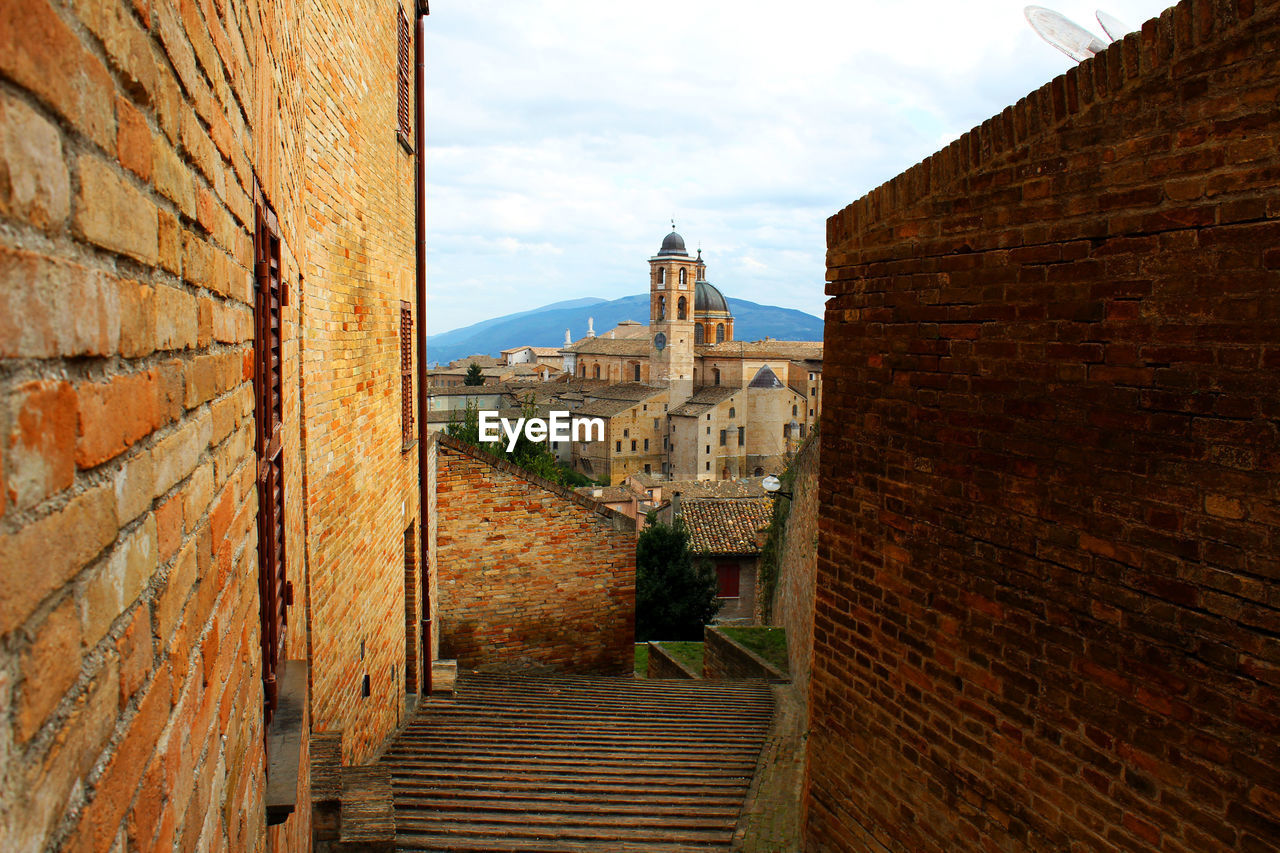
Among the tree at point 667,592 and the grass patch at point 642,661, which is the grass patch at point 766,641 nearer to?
the grass patch at point 642,661

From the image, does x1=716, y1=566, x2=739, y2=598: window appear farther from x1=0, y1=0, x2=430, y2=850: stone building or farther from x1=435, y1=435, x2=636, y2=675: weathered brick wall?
x1=0, y1=0, x2=430, y2=850: stone building

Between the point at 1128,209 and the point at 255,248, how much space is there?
280cm

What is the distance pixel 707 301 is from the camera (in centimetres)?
7338

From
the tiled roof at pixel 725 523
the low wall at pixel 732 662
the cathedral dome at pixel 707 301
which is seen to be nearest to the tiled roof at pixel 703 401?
the cathedral dome at pixel 707 301

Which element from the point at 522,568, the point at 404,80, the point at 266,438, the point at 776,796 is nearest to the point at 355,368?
the point at 266,438

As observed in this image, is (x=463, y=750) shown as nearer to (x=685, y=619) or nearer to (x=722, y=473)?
(x=685, y=619)

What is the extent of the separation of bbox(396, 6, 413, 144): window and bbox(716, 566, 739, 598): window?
19995 mm

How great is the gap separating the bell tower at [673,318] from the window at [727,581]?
3640cm

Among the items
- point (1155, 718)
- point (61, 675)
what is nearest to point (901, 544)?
point (1155, 718)

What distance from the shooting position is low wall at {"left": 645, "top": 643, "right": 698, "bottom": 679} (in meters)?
14.6

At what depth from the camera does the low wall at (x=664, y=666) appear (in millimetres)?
14609

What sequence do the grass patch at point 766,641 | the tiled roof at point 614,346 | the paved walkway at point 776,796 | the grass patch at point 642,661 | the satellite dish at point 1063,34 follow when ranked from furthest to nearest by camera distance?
the tiled roof at point 614,346 → the grass patch at point 642,661 → the grass patch at point 766,641 → the paved walkway at point 776,796 → the satellite dish at point 1063,34

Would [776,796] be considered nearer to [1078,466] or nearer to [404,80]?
[1078,466]

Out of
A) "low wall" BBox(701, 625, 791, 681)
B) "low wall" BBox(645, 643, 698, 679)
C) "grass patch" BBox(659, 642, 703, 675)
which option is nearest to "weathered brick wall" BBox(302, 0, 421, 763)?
"low wall" BBox(701, 625, 791, 681)
